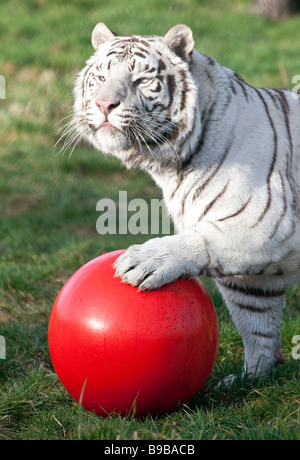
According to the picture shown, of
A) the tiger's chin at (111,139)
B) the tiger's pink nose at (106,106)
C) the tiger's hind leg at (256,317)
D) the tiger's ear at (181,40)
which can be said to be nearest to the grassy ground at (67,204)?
the tiger's hind leg at (256,317)

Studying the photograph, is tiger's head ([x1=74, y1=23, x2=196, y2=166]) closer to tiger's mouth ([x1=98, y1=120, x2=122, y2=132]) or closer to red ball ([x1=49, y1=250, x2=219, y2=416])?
tiger's mouth ([x1=98, y1=120, x2=122, y2=132])

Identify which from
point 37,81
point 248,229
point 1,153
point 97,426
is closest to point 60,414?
point 97,426

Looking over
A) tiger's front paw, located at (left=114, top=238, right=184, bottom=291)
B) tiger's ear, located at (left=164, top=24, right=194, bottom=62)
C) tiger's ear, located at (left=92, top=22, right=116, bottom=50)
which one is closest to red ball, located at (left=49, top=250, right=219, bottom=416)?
tiger's front paw, located at (left=114, top=238, right=184, bottom=291)

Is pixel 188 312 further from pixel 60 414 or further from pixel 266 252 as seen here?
pixel 60 414

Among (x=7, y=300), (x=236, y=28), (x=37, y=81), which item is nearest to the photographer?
(x=7, y=300)

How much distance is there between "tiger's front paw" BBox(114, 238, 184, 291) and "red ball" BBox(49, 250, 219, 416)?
1.3 inches

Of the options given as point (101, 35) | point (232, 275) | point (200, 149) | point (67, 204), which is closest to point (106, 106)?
point (200, 149)

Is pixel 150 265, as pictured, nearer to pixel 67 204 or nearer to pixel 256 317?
pixel 256 317

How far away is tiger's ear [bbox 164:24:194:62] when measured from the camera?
2.96 metres

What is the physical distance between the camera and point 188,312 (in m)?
2.54

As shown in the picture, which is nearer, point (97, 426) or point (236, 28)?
point (97, 426)

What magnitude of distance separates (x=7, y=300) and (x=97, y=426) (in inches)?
73.9

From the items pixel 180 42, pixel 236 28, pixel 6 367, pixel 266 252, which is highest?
pixel 236 28

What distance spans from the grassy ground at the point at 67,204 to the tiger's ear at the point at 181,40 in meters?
1.52
